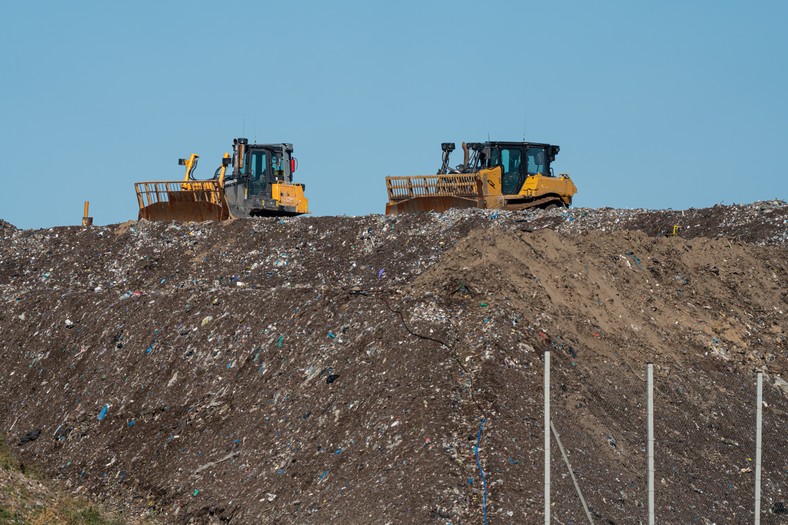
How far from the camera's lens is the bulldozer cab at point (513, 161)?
2720cm

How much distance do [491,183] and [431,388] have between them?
49.8 ft

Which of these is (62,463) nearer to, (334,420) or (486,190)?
(334,420)

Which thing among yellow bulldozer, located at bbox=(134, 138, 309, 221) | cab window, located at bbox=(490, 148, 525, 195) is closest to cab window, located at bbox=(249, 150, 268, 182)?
yellow bulldozer, located at bbox=(134, 138, 309, 221)

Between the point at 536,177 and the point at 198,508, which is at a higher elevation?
the point at 536,177

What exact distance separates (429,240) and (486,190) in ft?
11.4

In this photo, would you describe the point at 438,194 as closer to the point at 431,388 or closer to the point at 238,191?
the point at 238,191

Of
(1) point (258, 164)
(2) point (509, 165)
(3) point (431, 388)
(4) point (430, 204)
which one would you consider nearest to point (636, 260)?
(3) point (431, 388)

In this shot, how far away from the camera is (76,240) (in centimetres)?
2700

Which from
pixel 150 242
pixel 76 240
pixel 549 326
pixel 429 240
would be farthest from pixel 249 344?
pixel 76 240

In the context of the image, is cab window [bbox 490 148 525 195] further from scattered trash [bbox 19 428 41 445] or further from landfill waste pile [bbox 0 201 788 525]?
scattered trash [bbox 19 428 41 445]

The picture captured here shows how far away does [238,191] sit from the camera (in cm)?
2838

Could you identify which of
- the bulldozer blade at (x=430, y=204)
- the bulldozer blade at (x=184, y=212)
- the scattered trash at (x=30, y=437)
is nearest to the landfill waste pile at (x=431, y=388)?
the scattered trash at (x=30, y=437)

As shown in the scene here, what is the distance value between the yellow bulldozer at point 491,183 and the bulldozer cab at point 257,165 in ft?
10.7

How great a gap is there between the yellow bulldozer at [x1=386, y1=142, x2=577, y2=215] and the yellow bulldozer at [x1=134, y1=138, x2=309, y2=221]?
128 inches
